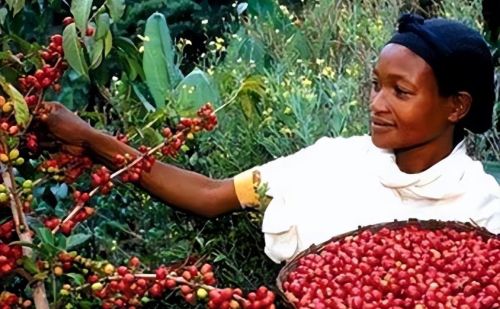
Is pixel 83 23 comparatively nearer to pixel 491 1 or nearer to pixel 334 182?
pixel 334 182

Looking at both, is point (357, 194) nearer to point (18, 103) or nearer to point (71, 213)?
point (71, 213)

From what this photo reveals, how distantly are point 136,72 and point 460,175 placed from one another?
0.72m

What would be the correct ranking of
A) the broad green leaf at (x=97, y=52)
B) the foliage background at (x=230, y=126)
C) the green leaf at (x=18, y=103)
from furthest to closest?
the foliage background at (x=230, y=126) → the broad green leaf at (x=97, y=52) → the green leaf at (x=18, y=103)

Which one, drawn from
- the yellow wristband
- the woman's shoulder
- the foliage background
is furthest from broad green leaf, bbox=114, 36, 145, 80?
the woman's shoulder

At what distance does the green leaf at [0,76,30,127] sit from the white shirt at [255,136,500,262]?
64 centimetres

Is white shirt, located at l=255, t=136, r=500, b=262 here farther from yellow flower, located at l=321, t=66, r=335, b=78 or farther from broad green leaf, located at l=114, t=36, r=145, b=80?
yellow flower, located at l=321, t=66, r=335, b=78

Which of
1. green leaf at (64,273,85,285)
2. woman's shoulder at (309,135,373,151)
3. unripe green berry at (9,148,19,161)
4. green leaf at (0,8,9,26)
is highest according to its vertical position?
green leaf at (0,8,9,26)

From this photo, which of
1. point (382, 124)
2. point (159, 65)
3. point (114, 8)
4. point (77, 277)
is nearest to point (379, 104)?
point (382, 124)

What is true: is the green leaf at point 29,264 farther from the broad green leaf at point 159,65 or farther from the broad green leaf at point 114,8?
the broad green leaf at point 159,65

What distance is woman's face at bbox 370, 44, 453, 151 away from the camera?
230cm

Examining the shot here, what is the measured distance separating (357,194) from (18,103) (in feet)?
2.62

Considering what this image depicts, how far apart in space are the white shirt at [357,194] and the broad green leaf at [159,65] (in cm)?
70

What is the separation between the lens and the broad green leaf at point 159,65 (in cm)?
304

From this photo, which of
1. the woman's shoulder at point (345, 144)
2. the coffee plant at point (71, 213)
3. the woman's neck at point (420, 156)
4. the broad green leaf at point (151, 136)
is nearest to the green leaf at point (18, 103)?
the coffee plant at point (71, 213)
